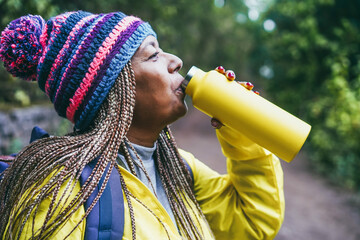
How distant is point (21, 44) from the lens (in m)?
1.47

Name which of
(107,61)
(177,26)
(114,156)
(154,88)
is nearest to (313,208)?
(154,88)

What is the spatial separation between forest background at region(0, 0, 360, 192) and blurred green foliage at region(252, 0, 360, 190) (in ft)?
0.07

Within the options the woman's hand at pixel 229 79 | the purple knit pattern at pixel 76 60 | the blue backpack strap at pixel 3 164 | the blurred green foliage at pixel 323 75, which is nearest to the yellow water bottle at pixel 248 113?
the woman's hand at pixel 229 79

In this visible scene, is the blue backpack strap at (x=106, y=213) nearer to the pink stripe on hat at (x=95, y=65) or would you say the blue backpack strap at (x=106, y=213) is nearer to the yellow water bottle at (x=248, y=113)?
the pink stripe on hat at (x=95, y=65)

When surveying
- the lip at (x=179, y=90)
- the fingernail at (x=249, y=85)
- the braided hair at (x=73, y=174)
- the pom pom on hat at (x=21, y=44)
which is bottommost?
the braided hair at (x=73, y=174)

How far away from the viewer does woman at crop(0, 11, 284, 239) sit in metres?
1.23

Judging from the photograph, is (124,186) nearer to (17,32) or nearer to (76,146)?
(76,146)

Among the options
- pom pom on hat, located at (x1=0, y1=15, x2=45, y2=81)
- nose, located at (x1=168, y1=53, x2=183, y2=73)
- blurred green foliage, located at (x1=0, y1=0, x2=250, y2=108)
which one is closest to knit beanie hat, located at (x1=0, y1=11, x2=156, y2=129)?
pom pom on hat, located at (x1=0, y1=15, x2=45, y2=81)

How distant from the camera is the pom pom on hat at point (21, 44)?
1.47m

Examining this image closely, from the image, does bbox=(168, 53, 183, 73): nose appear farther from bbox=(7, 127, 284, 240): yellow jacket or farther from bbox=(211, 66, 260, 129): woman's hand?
bbox=(7, 127, 284, 240): yellow jacket

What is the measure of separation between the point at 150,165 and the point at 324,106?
26.5ft

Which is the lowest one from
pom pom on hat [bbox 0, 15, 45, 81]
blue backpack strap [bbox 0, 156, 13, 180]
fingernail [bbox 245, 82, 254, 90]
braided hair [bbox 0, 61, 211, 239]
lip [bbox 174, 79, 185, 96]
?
blue backpack strap [bbox 0, 156, 13, 180]

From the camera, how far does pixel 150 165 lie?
1.68 meters

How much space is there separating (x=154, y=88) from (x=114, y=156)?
0.39m
